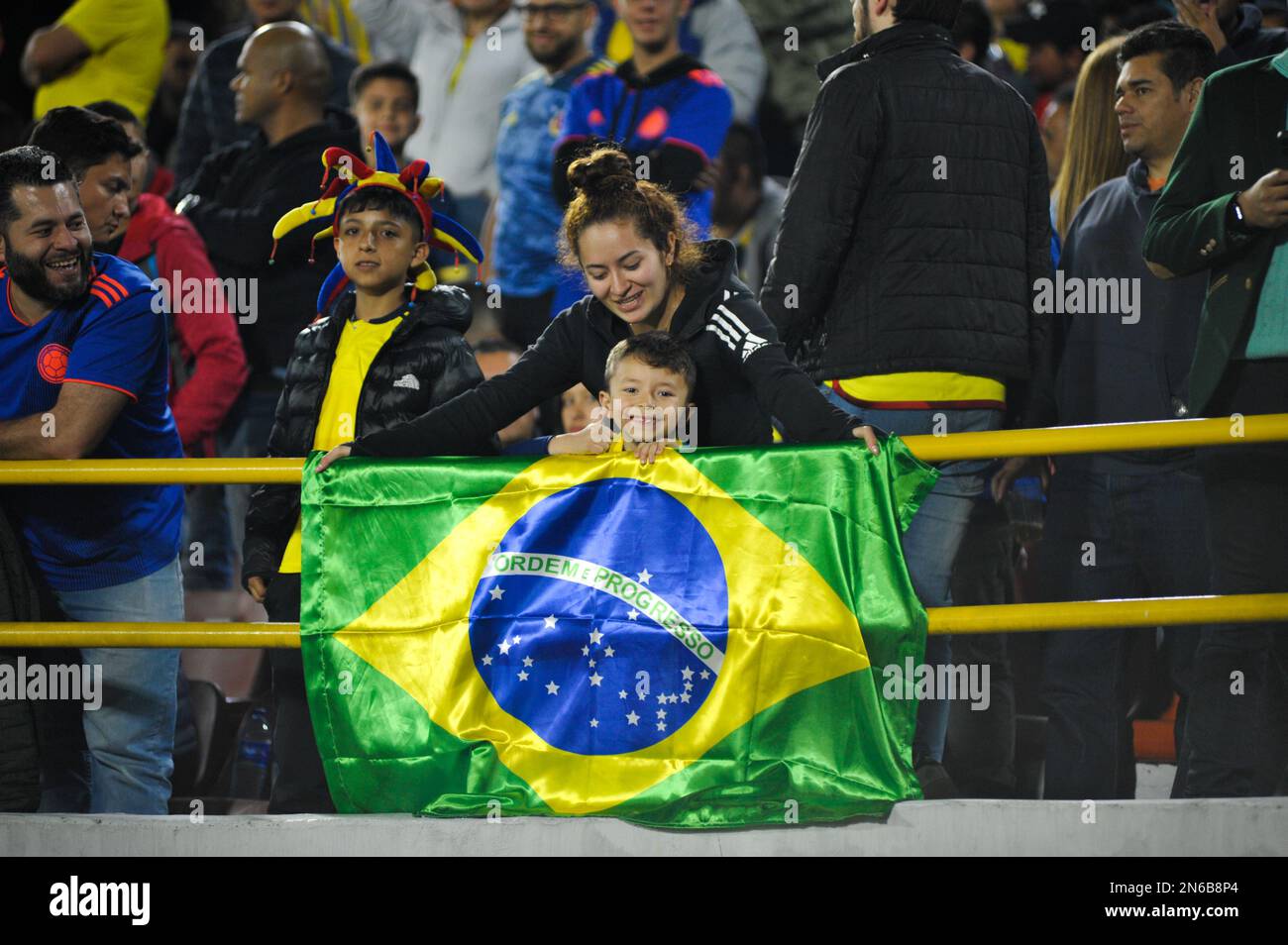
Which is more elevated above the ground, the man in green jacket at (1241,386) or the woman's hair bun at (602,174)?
the woman's hair bun at (602,174)

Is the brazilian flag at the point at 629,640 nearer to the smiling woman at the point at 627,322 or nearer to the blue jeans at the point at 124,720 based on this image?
the smiling woman at the point at 627,322

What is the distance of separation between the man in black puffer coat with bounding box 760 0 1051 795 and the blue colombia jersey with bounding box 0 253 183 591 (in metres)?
1.82

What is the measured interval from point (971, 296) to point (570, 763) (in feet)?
5.45

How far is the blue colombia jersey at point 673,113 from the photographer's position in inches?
257

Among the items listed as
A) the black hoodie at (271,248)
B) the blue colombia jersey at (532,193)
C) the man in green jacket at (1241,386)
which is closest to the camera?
the man in green jacket at (1241,386)

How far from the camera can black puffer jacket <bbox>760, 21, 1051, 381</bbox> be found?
186 inches

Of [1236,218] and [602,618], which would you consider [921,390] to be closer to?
[1236,218]

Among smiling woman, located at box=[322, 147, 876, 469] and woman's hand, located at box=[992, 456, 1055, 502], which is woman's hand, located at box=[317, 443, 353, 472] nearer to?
smiling woman, located at box=[322, 147, 876, 469]

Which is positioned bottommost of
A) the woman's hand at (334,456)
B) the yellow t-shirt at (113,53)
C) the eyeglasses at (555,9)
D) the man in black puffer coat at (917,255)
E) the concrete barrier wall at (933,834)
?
the concrete barrier wall at (933,834)

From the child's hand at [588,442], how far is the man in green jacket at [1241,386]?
155 cm

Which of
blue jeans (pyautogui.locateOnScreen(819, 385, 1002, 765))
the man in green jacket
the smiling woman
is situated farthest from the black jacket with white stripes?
the man in green jacket

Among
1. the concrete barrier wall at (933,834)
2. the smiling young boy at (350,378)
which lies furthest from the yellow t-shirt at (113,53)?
the concrete barrier wall at (933,834)

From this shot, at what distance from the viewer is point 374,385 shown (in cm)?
491
